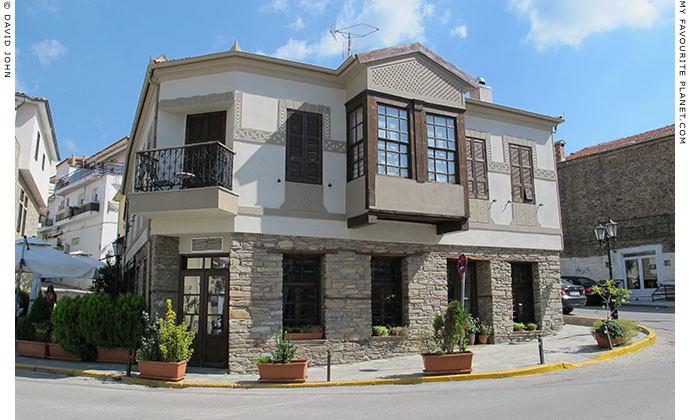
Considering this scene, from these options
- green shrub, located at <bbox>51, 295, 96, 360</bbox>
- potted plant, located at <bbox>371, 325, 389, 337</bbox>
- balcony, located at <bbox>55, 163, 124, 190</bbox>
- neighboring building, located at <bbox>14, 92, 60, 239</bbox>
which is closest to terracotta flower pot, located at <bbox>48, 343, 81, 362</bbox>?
green shrub, located at <bbox>51, 295, 96, 360</bbox>

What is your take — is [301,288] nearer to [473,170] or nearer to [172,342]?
[172,342]

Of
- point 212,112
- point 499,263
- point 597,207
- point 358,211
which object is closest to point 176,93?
point 212,112

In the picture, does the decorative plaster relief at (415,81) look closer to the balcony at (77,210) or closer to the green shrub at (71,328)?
the green shrub at (71,328)

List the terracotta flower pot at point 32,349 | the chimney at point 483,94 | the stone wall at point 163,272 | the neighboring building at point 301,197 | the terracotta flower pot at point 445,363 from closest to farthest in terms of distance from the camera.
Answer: the terracotta flower pot at point 445,363
the neighboring building at point 301,197
the stone wall at point 163,272
the terracotta flower pot at point 32,349
the chimney at point 483,94

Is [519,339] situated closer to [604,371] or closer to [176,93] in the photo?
[604,371]

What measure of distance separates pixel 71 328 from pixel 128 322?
152 cm

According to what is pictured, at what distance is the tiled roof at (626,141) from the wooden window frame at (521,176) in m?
15.2

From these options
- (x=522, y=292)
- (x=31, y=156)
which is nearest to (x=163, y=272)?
(x=522, y=292)

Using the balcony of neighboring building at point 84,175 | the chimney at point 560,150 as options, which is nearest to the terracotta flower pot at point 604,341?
the chimney at point 560,150

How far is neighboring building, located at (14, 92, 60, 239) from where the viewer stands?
66.2 feet

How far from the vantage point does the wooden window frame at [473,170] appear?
15266mm

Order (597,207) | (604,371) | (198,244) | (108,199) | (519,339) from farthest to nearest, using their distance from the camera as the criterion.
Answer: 1. (108,199)
2. (597,207)
3. (519,339)
4. (198,244)
5. (604,371)

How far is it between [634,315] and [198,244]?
1796 cm

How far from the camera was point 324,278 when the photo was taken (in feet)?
41.5
